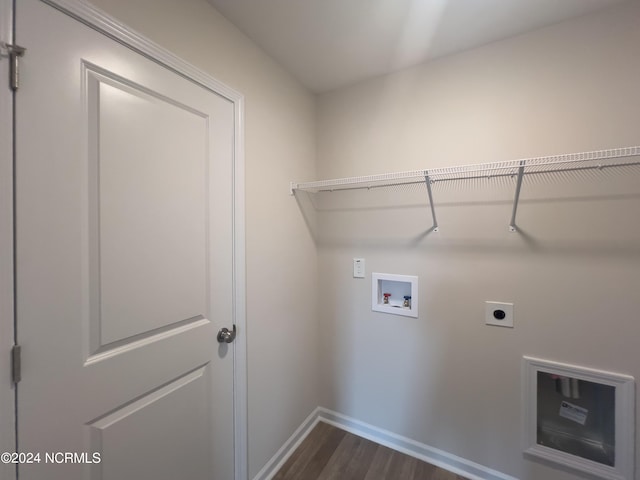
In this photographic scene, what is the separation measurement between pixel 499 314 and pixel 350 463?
132 centimetres

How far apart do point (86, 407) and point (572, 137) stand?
7.59 feet

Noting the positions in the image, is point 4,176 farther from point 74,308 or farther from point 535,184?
point 535,184

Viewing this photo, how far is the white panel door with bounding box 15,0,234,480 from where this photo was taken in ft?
2.42

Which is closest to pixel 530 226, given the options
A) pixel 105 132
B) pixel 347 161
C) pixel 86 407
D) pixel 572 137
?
pixel 572 137

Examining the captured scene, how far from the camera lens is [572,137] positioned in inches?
51.3

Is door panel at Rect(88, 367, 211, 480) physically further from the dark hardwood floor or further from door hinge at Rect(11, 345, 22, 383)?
the dark hardwood floor

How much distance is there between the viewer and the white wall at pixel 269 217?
1220mm

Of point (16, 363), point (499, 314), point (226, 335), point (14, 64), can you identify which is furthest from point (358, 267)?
point (14, 64)

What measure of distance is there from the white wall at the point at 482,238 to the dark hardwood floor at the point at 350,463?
0.14 m

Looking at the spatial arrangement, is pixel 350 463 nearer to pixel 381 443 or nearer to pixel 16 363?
pixel 381 443

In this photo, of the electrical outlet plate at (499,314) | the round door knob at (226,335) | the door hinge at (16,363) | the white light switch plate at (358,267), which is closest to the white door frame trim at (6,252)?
the door hinge at (16,363)

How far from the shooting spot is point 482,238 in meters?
1.50

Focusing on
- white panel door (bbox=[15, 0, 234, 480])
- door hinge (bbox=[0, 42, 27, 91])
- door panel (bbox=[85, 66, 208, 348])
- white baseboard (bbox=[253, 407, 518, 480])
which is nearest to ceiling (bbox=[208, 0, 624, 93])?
white panel door (bbox=[15, 0, 234, 480])

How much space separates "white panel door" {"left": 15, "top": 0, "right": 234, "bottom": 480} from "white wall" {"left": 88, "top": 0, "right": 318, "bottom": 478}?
0.19 m
